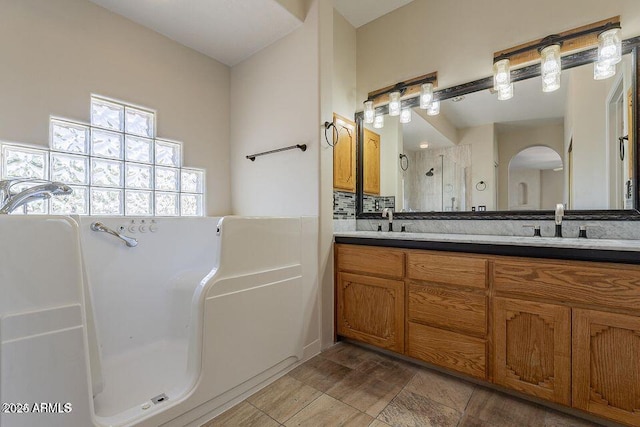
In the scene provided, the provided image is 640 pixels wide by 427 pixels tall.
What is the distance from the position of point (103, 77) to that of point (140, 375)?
2.02m

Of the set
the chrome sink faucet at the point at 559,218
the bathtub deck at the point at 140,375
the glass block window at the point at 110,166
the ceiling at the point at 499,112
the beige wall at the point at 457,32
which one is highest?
the beige wall at the point at 457,32

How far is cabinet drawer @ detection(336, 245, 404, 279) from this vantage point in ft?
6.05

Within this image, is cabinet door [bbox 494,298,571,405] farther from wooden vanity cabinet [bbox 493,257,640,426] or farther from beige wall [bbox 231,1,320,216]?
beige wall [bbox 231,1,320,216]

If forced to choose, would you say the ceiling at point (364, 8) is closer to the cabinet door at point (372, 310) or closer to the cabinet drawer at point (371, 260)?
the cabinet drawer at point (371, 260)

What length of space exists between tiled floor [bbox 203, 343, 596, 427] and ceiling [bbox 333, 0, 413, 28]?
2.90 metres

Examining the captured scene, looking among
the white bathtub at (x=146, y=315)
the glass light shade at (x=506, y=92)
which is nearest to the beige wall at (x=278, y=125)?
the white bathtub at (x=146, y=315)

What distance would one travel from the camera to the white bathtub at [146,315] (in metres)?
0.87

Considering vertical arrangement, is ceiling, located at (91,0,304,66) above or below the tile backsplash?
above

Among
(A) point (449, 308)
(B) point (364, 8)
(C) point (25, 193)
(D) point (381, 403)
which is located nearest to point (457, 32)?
(B) point (364, 8)

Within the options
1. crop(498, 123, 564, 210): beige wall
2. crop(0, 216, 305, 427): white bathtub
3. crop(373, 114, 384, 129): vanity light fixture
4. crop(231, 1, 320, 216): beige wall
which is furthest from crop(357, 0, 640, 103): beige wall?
crop(0, 216, 305, 427): white bathtub

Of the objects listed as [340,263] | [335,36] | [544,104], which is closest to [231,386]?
[340,263]

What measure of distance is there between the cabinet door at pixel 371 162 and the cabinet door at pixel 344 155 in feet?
0.37

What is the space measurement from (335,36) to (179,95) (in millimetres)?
1488

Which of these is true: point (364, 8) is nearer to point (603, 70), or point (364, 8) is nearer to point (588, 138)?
point (603, 70)
